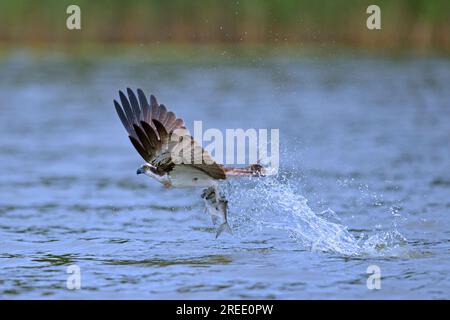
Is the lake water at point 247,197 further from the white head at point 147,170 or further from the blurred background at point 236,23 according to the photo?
the blurred background at point 236,23

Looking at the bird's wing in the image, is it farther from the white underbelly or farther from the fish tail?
the fish tail

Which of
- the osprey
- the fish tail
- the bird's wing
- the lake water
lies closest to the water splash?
the lake water

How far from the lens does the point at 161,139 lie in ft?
25.7

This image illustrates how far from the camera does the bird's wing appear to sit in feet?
25.5

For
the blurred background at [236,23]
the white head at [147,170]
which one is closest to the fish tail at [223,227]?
the white head at [147,170]

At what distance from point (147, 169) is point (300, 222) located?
6.56ft

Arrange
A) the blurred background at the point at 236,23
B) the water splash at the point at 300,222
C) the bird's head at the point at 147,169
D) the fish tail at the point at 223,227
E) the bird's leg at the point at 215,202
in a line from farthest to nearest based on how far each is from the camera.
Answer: the blurred background at the point at 236,23 < the water splash at the point at 300,222 < the fish tail at the point at 223,227 < the bird's leg at the point at 215,202 < the bird's head at the point at 147,169

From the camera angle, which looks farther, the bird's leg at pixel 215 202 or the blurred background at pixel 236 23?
the blurred background at pixel 236 23

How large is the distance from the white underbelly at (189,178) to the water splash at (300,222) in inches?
35.9

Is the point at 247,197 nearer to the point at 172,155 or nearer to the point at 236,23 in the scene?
the point at 172,155

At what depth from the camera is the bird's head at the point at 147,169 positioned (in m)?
8.03
